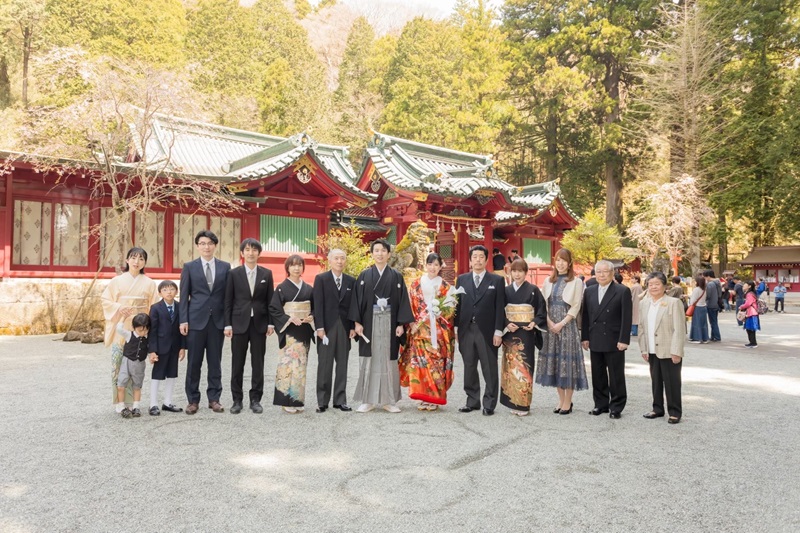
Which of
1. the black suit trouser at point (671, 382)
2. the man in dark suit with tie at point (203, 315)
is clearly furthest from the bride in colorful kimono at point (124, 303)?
the black suit trouser at point (671, 382)

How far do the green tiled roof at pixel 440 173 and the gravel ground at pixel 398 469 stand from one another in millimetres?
9165

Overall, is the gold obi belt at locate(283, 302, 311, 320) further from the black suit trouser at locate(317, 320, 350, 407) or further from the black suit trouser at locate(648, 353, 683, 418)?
the black suit trouser at locate(648, 353, 683, 418)

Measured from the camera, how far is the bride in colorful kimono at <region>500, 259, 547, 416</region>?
5.36 metres

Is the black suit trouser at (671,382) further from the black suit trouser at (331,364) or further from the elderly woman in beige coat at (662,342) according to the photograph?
the black suit trouser at (331,364)

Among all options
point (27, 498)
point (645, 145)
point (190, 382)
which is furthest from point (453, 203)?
point (645, 145)

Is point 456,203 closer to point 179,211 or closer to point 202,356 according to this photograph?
point 179,211

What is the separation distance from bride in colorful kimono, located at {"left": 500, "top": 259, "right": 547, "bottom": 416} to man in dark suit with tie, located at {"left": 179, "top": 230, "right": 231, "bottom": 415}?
9.71ft

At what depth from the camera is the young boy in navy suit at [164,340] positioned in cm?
517

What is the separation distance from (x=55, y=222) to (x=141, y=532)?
10972 millimetres

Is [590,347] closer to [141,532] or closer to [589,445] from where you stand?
[589,445]

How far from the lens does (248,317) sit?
5383 millimetres

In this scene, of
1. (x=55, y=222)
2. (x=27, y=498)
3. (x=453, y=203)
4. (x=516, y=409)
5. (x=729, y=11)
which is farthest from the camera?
(x=729, y=11)

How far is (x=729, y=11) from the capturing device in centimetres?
2544

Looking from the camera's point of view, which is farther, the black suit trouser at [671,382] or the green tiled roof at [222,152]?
the green tiled roof at [222,152]
